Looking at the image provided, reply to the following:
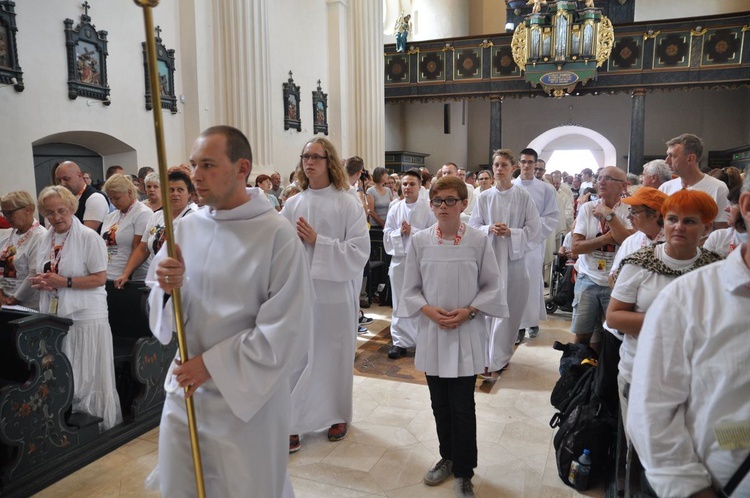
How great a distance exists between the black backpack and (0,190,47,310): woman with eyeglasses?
3.86m

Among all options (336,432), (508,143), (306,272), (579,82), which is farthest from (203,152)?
(508,143)

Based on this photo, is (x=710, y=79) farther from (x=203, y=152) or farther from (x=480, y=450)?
(x=203, y=152)

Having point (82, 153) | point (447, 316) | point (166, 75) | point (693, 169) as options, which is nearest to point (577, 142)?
point (166, 75)

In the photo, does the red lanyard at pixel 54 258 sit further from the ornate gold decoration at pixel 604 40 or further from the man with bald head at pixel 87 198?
the ornate gold decoration at pixel 604 40

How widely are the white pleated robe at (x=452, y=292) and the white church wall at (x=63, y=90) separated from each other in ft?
19.2

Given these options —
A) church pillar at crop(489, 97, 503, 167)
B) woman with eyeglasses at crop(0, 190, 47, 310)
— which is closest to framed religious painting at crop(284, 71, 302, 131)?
church pillar at crop(489, 97, 503, 167)

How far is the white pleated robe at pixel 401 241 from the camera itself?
6.00 metres

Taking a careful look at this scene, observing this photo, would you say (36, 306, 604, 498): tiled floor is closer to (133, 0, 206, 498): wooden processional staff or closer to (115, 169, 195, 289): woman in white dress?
(115, 169, 195, 289): woman in white dress

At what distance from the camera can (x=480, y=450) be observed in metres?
3.82

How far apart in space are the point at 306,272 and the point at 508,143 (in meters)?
21.1

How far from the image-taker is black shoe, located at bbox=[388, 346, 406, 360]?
588 centimetres

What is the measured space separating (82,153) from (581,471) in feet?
27.6

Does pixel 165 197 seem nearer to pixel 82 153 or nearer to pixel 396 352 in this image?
pixel 396 352

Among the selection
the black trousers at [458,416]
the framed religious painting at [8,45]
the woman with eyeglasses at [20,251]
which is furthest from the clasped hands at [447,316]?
the framed religious painting at [8,45]
